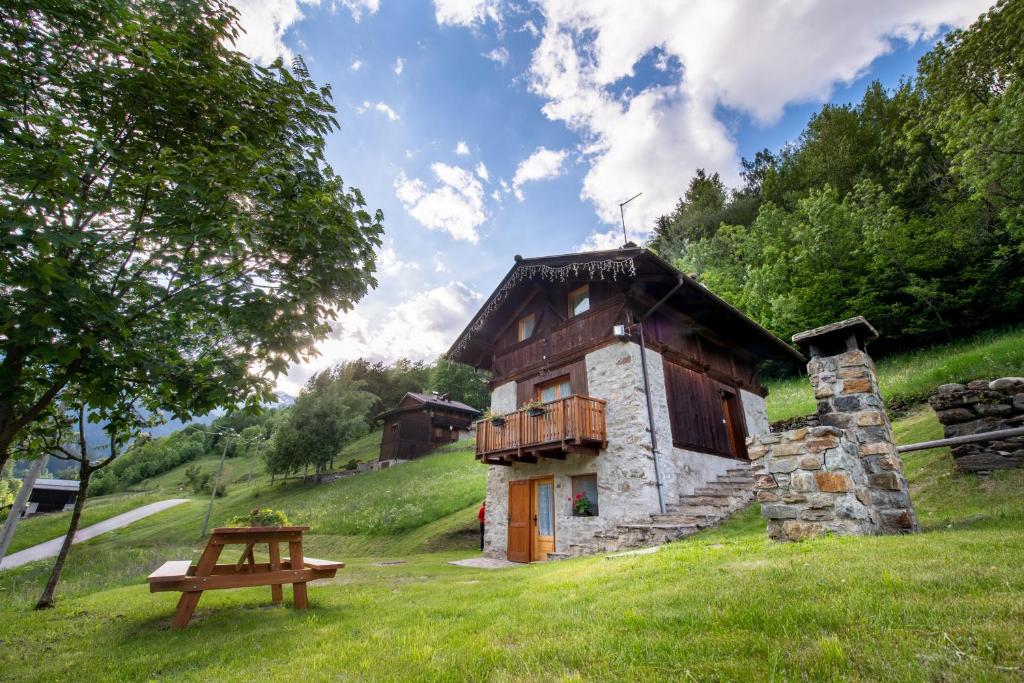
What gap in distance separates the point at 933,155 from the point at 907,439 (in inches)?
→ 723

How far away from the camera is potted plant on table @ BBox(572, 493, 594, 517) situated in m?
10.6

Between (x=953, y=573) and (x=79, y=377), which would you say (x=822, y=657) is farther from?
(x=79, y=377)

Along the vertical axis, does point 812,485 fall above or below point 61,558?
above

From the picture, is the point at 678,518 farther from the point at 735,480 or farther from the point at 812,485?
the point at 812,485

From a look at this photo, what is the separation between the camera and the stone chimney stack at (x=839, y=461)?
15.7 ft

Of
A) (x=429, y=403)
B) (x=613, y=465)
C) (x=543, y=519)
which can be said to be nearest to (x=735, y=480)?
(x=613, y=465)

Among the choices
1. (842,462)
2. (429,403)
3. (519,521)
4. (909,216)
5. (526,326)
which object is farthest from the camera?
(429,403)

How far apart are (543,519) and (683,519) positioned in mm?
3905

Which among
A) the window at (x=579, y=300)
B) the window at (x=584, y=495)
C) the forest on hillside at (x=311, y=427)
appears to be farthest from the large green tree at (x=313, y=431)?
the window at (x=584, y=495)

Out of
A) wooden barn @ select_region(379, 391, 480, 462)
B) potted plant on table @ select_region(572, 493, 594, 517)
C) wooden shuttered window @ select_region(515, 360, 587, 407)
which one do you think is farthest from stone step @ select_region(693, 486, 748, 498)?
wooden barn @ select_region(379, 391, 480, 462)

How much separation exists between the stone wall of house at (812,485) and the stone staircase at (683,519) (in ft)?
11.4

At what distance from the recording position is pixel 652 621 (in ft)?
9.36

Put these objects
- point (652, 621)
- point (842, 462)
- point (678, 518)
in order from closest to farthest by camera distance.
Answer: point (652, 621)
point (842, 462)
point (678, 518)

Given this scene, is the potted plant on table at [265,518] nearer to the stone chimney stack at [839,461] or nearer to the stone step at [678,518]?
the stone chimney stack at [839,461]
